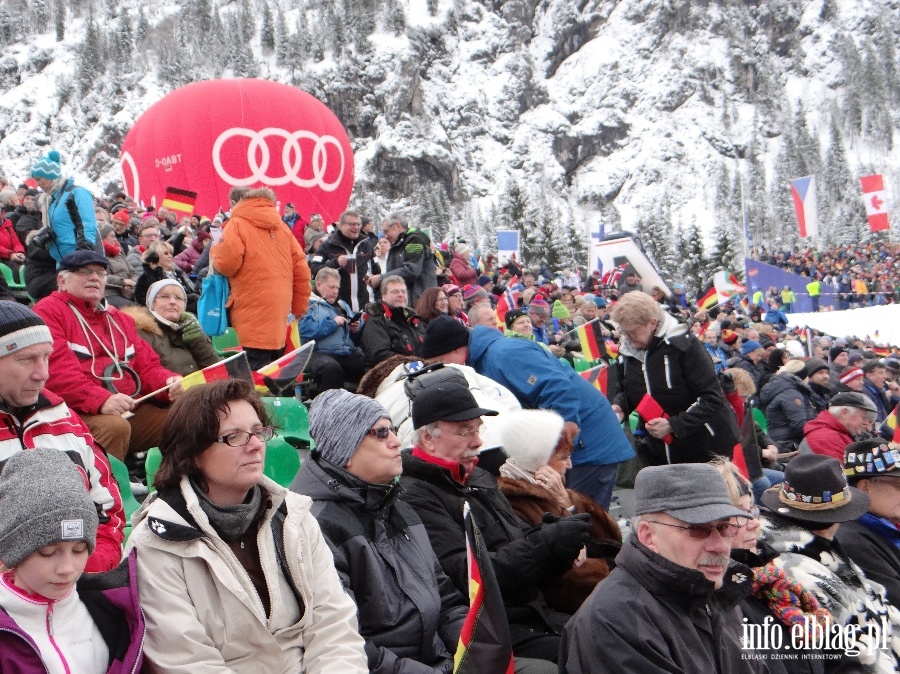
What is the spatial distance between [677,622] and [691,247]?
59772 mm

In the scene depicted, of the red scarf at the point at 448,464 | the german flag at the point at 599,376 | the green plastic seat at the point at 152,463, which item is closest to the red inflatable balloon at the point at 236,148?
the german flag at the point at 599,376

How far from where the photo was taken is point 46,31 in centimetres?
10956

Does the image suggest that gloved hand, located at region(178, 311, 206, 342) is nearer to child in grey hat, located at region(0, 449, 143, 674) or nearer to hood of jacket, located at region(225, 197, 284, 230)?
hood of jacket, located at region(225, 197, 284, 230)

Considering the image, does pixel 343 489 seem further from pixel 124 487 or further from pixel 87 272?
pixel 87 272

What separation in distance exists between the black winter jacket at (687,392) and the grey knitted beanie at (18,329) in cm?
313

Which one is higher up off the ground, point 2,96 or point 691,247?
point 2,96

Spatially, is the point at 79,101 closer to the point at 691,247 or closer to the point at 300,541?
the point at 691,247

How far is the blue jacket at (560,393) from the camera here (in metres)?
4.28

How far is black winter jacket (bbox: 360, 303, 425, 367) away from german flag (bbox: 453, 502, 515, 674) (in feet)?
12.1

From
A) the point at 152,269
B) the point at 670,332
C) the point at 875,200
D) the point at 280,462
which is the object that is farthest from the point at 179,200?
the point at 875,200

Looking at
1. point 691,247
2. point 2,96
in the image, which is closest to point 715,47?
point 691,247

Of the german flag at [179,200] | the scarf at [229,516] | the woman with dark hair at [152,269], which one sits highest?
the german flag at [179,200]

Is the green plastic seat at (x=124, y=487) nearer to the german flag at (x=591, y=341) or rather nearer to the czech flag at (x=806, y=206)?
the german flag at (x=591, y=341)

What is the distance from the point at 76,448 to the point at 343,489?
1008 millimetres
